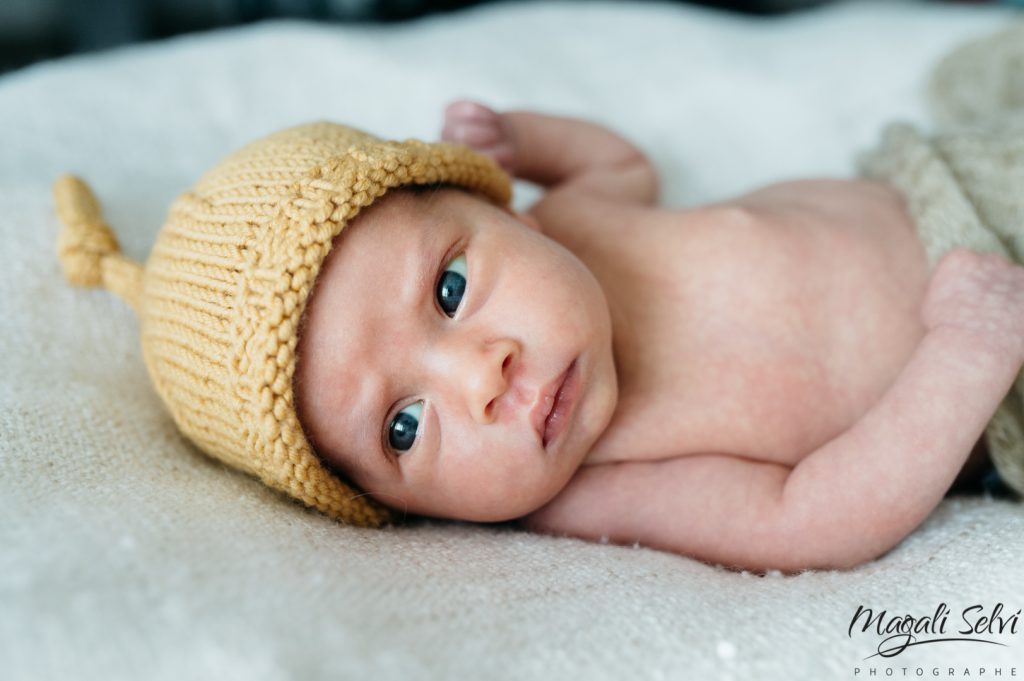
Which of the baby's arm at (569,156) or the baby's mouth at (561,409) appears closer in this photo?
the baby's mouth at (561,409)

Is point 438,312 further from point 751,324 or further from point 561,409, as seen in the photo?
point 751,324

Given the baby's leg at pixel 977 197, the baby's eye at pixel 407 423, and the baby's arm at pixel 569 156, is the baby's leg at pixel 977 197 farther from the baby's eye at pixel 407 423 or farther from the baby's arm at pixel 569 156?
the baby's eye at pixel 407 423

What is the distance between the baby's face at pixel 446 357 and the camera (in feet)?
3.28

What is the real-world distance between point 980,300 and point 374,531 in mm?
778

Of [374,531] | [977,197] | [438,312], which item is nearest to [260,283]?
[438,312]

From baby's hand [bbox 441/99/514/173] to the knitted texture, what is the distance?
0.63m

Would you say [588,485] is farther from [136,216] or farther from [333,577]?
[136,216]

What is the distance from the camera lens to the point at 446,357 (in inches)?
39.9

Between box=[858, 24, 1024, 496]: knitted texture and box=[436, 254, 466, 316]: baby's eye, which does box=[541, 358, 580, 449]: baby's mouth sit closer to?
box=[436, 254, 466, 316]: baby's eye

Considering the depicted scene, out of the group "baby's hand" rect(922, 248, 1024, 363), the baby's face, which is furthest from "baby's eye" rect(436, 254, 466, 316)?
"baby's hand" rect(922, 248, 1024, 363)

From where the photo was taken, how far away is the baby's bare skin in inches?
41.4

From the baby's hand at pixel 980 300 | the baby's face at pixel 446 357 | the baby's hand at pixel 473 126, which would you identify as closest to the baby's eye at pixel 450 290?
the baby's face at pixel 446 357

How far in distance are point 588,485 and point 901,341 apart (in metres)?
0.47

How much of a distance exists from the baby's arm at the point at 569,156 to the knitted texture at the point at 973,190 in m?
0.39
